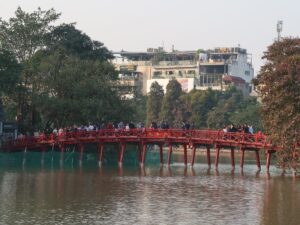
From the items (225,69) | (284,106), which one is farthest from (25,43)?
(225,69)

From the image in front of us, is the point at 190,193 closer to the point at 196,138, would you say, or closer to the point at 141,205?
the point at 141,205

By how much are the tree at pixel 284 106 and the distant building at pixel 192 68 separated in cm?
10341

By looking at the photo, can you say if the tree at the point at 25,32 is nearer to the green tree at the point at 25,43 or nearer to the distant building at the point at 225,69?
the green tree at the point at 25,43

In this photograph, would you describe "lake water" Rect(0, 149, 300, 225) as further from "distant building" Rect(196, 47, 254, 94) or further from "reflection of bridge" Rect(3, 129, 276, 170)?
"distant building" Rect(196, 47, 254, 94)

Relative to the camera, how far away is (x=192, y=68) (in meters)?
170

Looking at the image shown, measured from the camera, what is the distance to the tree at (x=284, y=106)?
161ft

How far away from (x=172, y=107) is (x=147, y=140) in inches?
2637

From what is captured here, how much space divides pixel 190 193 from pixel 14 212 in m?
11.3

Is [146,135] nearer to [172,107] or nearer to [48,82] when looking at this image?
[48,82]

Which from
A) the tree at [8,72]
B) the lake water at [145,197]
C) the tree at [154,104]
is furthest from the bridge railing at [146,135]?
the tree at [154,104]

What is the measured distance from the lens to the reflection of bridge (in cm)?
5666

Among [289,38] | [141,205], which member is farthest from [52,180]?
[289,38]

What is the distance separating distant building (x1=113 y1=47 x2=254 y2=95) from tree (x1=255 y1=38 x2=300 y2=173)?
103m

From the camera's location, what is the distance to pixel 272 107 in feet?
168
